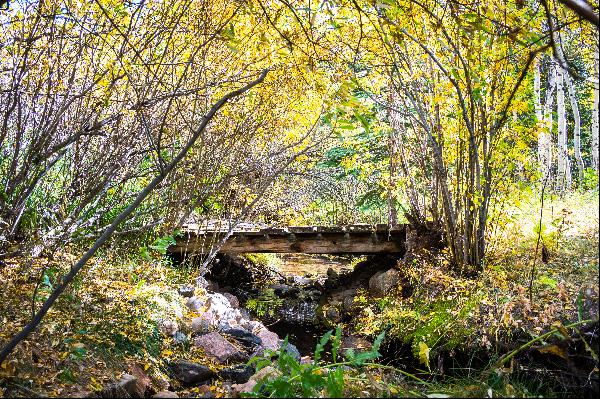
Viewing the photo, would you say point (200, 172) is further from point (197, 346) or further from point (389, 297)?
point (389, 297)

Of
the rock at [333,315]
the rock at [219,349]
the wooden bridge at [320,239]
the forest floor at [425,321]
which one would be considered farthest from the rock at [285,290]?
the rock at [219,349]

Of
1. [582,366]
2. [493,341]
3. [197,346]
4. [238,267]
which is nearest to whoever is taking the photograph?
[582,366]

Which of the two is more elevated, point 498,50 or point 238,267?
point 498,50

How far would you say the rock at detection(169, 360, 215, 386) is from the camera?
13.4ft

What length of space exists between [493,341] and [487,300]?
1.80 feet

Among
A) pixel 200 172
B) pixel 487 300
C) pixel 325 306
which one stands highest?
pixel 200 172

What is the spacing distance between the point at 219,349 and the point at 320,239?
4.12 meters

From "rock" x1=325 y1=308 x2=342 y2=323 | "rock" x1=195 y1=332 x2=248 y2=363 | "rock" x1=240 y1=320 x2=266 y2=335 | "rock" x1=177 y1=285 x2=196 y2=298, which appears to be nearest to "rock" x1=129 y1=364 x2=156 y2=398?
"rock" x1=195 y1=332 x2=248 y2=363

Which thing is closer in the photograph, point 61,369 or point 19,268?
point 61,369

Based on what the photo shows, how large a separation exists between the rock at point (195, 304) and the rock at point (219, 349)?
0.73 m

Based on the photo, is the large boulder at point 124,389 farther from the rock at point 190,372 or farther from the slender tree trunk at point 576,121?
the slender tree trunk at point 576,121

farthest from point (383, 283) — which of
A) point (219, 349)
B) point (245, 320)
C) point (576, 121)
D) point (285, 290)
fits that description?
point (576, 121)

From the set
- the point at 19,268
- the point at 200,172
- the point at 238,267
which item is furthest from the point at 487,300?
the point at 238,267

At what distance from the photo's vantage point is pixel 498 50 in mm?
4918
